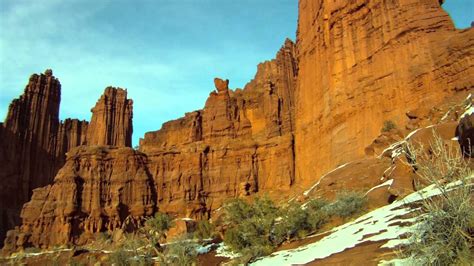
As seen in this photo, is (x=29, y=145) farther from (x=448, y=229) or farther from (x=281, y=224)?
(x=448, y=229)

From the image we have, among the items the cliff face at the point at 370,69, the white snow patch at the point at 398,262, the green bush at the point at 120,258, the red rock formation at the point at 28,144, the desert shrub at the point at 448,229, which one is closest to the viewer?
the desert shrub at the point at 448,229

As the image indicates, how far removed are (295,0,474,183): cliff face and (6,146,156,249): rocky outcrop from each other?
32631mm

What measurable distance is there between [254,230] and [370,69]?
75.4 feet

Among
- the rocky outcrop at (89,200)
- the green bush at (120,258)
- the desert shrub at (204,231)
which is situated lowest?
the green bush at (120,258)

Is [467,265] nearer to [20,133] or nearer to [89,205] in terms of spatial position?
[89,205]

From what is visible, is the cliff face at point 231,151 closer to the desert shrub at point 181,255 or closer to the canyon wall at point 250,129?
the canyon wall at point 250,129

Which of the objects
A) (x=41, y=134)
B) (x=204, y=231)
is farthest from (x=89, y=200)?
(x=41, y=134)

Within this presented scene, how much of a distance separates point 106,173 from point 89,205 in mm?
6496

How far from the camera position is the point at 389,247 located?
47.3ft

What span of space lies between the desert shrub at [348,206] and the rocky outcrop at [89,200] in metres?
49.7

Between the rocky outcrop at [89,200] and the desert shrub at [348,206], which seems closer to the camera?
the desert shrub at [348,206]

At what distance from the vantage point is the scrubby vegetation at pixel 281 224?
25.6 metres

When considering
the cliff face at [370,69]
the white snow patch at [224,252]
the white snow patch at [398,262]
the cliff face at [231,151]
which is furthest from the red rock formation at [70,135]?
the white snow patch at [398,262]

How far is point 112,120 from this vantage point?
117 m
